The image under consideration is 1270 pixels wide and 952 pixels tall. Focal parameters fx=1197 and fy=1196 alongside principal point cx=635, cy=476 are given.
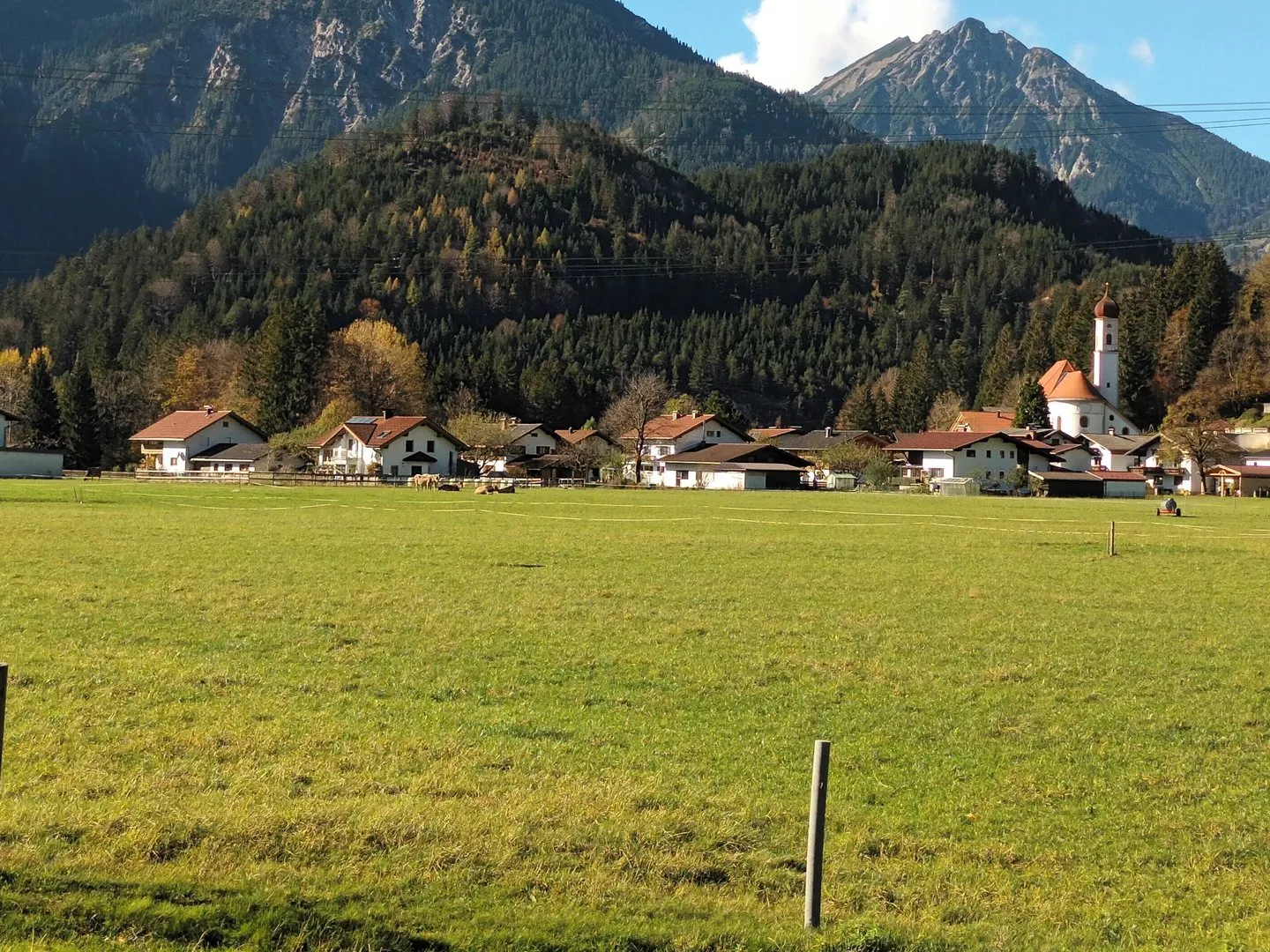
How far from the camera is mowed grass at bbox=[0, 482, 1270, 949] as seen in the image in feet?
22.3

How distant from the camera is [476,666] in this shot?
1362 cm

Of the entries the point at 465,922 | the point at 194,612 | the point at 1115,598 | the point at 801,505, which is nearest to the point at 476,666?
the point at 194,612

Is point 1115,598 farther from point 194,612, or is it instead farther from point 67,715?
point 67,715

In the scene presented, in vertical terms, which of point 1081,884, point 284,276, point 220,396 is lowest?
point 1081,884

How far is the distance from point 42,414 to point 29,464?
706 inches

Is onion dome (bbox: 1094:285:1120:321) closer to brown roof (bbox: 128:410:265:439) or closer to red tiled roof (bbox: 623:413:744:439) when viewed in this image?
red tiled roof (bbox: 623:413:744:439)

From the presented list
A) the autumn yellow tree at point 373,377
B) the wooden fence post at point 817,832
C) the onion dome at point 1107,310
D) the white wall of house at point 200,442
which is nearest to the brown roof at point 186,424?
the white wall of house at point 200,442

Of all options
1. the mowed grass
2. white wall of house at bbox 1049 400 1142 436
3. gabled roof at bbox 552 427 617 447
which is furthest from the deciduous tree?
the mowed grass

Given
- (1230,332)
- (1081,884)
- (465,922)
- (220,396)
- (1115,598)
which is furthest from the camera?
(220,396)

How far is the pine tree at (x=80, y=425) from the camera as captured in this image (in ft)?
340

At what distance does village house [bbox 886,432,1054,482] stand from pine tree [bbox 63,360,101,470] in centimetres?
7174

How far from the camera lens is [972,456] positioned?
104938 mm

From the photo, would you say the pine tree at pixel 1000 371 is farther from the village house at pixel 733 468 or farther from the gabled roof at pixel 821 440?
the village house at pixel 733 468

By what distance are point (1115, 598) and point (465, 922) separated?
57.3ft
